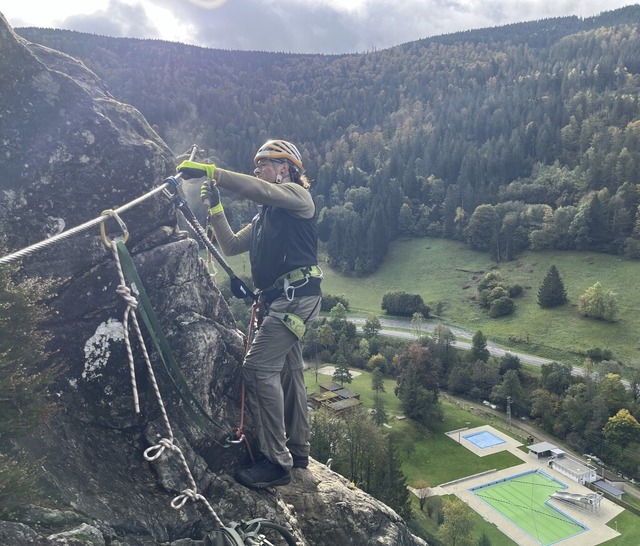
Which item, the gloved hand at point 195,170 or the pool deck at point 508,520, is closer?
the gloved hand at point 195,170

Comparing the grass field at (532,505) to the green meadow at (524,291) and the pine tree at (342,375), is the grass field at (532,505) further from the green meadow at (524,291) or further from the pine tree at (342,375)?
the green meadow at (524,291)

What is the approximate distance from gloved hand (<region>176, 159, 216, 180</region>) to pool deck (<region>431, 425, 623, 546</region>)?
43.0 m

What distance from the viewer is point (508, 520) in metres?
42.5

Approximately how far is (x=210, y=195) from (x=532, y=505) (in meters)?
47.6

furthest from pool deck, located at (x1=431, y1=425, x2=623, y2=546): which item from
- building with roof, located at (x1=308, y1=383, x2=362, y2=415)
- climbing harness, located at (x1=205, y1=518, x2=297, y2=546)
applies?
climbing harness, located at (x1=205, y1=518, x2=297, y2=546)

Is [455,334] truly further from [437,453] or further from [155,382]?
[155,382]

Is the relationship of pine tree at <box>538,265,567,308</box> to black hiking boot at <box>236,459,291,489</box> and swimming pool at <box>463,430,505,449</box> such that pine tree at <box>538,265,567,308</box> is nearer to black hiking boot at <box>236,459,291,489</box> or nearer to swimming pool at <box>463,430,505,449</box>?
swimming pool at <box>463,430,505,449</box>

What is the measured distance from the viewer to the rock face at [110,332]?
5.73 m

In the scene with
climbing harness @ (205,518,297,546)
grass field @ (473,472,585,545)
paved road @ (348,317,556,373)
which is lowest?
grass field @ (473,472,585,545)

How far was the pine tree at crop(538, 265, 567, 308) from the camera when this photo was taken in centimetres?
8225

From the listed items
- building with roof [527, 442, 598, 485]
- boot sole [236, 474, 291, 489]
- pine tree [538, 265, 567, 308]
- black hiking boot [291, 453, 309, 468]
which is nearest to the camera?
boot sole [236, 474, 291, 489]

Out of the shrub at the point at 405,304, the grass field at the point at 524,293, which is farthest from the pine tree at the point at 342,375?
the shrub at the point at 405,304

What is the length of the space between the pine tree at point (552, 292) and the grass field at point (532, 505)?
131 ft

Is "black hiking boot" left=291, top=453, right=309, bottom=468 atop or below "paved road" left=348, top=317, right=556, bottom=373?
atop
